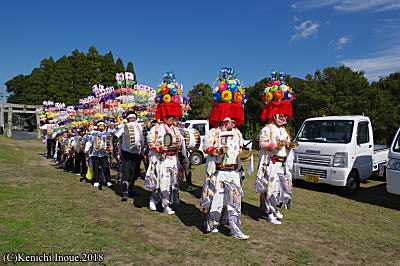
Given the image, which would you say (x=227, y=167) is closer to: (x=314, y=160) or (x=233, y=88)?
(x=233, y=88)

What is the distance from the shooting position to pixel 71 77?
40.2 metres

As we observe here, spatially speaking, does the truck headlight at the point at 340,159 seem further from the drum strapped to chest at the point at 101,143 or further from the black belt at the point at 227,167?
the drum strapped to chest at the point at 101,143

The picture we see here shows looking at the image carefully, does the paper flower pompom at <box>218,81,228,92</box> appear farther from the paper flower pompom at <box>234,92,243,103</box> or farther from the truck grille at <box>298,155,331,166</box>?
the truck grille at <box>298,155,331,166</box>

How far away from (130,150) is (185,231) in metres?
2.49

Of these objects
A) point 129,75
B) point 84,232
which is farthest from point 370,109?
point 84,232

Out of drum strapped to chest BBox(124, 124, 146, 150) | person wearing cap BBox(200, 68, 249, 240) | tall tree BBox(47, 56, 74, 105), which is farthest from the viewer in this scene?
tall tree BBox(47, 56, 74, 105)

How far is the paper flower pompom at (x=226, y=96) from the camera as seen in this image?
4.41 meters

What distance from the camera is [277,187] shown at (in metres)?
5.02

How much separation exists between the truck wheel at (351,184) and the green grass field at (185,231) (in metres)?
0.50

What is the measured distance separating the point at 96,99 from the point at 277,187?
6.33m

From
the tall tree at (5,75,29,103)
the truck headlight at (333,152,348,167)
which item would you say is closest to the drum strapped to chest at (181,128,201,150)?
the truck headlight at (333,152,348,167)

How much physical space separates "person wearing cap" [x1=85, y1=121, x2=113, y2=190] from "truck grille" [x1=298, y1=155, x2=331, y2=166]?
5456 mm

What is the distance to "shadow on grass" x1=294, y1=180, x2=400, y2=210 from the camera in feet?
23.5

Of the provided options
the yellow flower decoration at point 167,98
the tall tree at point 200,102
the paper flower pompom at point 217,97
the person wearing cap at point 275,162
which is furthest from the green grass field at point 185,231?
the tall tree at point 200,102
